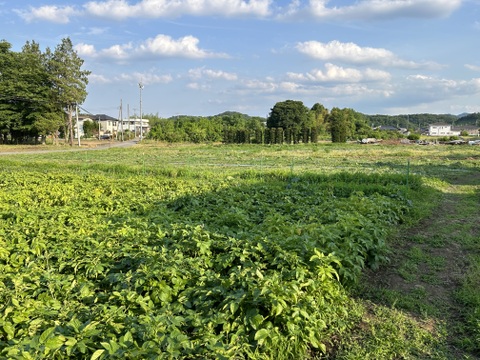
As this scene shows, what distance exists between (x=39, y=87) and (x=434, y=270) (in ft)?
159

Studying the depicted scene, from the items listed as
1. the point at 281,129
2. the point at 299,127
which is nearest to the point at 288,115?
the point at 299,127

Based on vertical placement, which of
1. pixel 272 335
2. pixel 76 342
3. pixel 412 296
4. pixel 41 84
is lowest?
pixel 412 296

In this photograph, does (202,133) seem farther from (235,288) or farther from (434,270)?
(235,288)

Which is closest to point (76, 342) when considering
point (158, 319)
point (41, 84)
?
point (158, 319)

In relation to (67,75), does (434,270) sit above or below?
below

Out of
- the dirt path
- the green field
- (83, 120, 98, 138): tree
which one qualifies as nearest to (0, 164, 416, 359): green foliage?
the green field

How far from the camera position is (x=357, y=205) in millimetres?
6891

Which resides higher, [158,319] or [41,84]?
[41,84]

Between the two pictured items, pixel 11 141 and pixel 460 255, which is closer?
pixel 460 255

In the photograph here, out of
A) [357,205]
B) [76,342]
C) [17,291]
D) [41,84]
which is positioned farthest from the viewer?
[41,84]

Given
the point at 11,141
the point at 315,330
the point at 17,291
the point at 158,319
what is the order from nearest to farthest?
the point at 158,319 < the point at 315,330 < the point at 17,291 < the point at 11,141

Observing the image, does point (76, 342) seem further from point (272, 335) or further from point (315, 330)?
point (315, 330)

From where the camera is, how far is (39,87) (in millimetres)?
43875

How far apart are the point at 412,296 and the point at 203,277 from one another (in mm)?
2528
